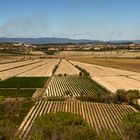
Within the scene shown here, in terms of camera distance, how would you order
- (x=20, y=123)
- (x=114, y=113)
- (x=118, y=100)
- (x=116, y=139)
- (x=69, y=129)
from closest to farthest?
(x=116, y=139) → (x=69, y=129) → (x=20, y=123) → (x=114, y=113) → (x=118, y=100)

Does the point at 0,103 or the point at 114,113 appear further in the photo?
the point at 0,103

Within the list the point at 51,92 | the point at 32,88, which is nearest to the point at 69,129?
the point at 51,92

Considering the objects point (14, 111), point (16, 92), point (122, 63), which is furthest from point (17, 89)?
point (122, 63)

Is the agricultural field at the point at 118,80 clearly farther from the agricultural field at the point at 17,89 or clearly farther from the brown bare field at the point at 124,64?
the brown bare field at the point at 124,64

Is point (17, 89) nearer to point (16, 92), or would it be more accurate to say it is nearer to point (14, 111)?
point (16, 92)

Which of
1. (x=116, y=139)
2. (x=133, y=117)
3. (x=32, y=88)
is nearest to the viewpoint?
(x=116, y=139)

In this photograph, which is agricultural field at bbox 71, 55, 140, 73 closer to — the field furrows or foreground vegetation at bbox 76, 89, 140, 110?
foreground vegetation at bbox 76, 89, 140, 110

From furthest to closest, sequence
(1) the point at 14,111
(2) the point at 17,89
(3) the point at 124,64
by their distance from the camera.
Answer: (3) the point at 124,64
(2) the point at 17,89
(1) the point at 14,111

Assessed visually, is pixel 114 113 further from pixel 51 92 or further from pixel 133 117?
pixel 51 92

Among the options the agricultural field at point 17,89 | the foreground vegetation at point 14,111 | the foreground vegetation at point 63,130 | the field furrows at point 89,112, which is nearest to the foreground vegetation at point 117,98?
the field furrows at point 89,112
